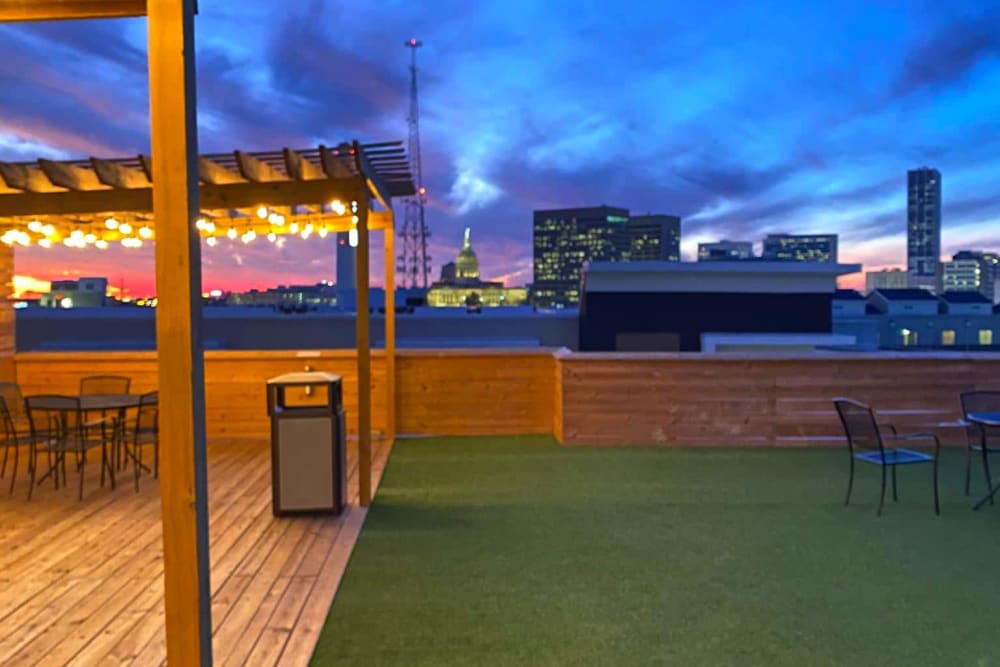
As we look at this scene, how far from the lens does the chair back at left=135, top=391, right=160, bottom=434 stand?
5748mm

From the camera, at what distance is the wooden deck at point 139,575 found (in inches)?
113

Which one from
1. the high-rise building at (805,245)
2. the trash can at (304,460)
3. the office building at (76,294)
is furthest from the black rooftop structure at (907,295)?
the office building at (76,294)

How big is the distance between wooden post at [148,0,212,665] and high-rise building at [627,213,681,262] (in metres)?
31.5

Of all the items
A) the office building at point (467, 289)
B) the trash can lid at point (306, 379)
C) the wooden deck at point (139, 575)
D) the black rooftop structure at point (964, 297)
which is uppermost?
the office building at point (467, 289)

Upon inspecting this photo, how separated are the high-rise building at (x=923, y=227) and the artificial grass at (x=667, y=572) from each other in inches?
1170

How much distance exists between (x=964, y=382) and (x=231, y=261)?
1946 centimetres

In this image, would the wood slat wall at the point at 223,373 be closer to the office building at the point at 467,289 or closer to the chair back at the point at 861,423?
the chair back at the point at 861,423

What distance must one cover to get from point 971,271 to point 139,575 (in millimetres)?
33260

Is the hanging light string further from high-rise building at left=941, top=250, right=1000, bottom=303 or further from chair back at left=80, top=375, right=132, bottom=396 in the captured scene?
high-rise building at left=941, top=250, right=1000, bottom=303

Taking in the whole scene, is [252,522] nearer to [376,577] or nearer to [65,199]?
[376,577]

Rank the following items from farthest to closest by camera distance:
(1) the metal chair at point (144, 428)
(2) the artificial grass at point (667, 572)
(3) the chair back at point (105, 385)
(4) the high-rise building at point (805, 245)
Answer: (4) the high-rise building at point (805, 245) < (3) the chair back at point (105, 385) < (1) the metal chair at point (144, 428) < (2) the artificial grass at point (667, 572)

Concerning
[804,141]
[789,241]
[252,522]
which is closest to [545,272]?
[789,241]

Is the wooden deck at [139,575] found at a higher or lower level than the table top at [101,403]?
lower

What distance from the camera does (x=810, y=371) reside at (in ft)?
23.5
